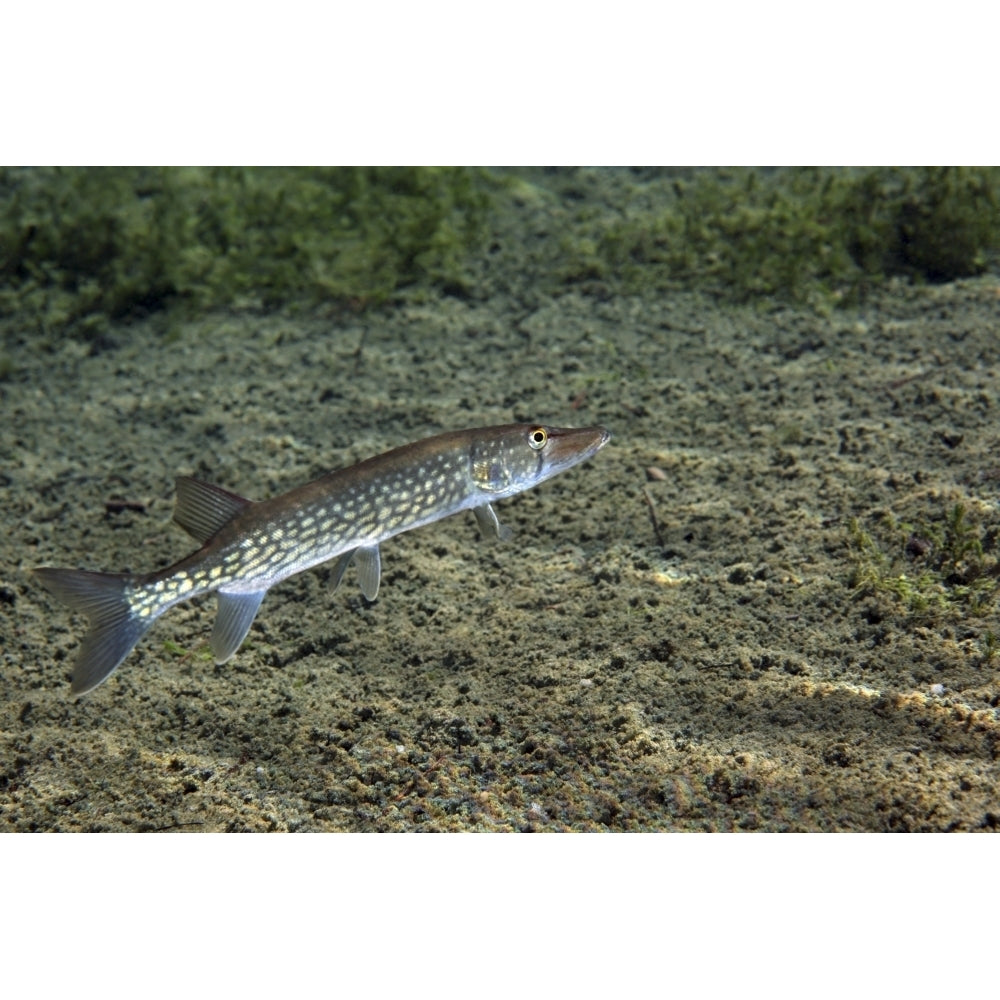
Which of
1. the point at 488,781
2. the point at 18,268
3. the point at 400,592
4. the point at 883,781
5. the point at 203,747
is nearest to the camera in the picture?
the point at 883,781

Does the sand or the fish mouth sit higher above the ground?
the fish mouth

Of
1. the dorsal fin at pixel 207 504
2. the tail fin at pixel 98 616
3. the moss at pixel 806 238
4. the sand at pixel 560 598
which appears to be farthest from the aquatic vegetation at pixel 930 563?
the tail fin at pixel 98 616

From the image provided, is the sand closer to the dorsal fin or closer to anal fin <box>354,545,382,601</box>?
anal fin <box>354,545,382,601</box>

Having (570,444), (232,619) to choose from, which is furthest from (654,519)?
(232,619)

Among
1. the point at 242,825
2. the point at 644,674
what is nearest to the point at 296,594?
the point at 242,825

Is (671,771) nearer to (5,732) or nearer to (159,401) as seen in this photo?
(5,732)

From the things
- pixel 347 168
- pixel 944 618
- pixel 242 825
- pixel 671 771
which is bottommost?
pixel 242 825

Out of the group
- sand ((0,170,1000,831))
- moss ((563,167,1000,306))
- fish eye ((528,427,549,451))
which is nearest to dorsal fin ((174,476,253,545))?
sand ((0,170,1000,831))

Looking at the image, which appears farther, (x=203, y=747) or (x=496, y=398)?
(x=496, y=398)
